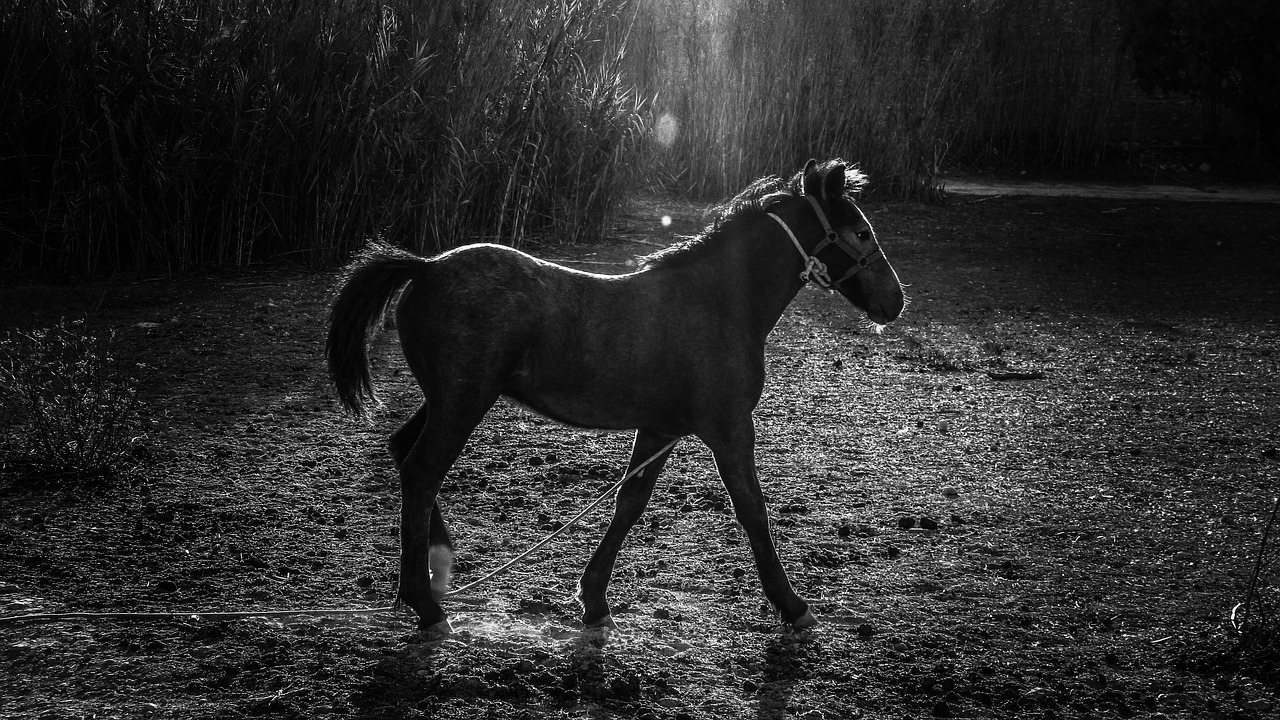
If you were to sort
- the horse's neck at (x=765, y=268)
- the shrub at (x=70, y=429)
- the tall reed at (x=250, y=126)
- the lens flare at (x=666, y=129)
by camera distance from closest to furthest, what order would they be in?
the horse's neck at (x=765, y=268)
the shrub at (x=70, y=429)
the tall reed at (x=250, y=126)
the lens flare at (x=666, y=129)

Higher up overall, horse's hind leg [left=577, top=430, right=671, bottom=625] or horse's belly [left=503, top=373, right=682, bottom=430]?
horse's belly [left=503, top=373, right=682, bottom=430]

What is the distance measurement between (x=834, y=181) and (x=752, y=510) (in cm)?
139

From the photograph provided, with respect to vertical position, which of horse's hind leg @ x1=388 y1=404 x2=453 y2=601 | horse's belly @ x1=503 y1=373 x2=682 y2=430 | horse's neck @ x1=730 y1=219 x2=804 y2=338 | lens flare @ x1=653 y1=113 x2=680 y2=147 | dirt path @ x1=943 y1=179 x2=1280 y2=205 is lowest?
horse's hind leg @ x1=388 y1=404 x2=453 y2=601

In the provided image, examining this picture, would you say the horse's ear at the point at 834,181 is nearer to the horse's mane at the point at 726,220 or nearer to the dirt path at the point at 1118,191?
the horse's mane at the point at 726,220

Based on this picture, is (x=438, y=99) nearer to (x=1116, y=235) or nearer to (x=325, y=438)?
(x=325, y=438)

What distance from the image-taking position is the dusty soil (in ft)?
14.4

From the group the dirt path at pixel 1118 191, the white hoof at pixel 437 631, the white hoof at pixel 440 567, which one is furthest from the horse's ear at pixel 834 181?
the dirt path at pixel 1118 191

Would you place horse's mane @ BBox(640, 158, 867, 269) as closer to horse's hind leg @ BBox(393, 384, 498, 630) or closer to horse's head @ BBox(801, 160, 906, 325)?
horse's head @ BBox(801, 160, 906, 325)

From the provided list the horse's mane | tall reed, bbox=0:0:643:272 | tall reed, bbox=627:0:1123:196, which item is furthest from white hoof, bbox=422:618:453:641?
tall reed, bbox=627:0:1123:196

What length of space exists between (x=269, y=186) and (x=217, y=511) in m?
5.88

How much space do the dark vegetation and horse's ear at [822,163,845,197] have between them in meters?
6.60

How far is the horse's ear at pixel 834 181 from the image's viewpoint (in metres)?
5.04

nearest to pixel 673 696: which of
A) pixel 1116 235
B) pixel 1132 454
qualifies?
pixel 1132 454

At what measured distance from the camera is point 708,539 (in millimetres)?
5961
